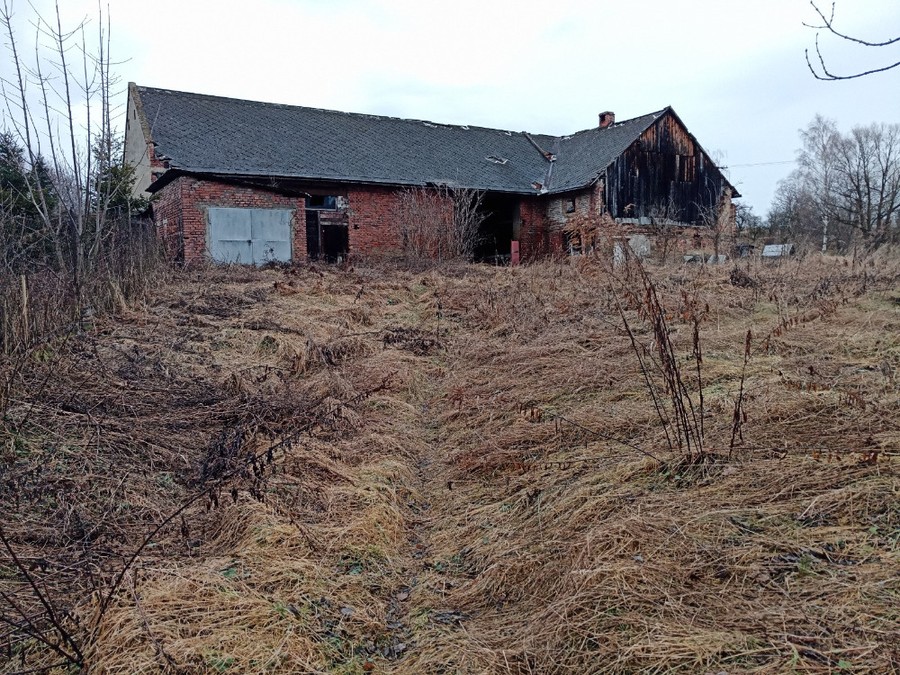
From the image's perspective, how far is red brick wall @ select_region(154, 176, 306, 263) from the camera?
54.3ft

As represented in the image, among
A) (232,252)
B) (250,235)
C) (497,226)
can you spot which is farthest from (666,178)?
(232,252)

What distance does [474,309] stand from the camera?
9.86m

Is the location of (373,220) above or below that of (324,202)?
below

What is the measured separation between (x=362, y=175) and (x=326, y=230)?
7.18 feet

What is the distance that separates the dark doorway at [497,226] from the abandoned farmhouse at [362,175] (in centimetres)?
6

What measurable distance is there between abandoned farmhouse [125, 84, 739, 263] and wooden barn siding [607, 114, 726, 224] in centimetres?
5

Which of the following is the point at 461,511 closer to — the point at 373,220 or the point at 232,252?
the point at 232,252

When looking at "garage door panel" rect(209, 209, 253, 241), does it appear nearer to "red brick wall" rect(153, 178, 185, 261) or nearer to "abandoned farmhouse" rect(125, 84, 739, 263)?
"abandoned farmhouse" rect(125, 84, 739, 263)

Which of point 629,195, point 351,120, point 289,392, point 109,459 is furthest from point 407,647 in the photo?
point 351,120

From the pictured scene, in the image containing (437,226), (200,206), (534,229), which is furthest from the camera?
(534,229)

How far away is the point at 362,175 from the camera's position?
19.5 meters

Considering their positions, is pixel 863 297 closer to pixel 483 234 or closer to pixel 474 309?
pixel 474 309

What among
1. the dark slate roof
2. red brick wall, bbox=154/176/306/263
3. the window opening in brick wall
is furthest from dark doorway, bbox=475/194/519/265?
red brick wall, bbox=154/176/306/263

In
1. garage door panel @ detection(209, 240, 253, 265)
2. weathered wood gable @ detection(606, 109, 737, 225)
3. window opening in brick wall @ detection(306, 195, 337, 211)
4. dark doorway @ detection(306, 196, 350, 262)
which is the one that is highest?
weathered wood gable @ detection(606, 109, 737, 225)
